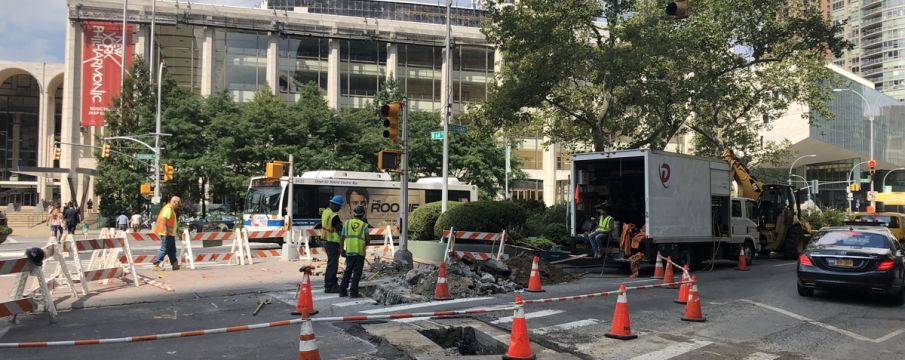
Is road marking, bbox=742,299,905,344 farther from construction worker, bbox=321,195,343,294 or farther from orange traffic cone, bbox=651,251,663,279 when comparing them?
construction worker, bbox=321,195,343,294

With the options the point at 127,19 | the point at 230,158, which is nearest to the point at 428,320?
the point at 230,158

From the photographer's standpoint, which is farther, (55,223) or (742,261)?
(55,223)

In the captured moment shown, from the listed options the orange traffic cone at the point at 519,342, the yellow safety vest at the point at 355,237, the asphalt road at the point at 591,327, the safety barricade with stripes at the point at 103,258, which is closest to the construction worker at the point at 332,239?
the asphalt road at the point at 591,327

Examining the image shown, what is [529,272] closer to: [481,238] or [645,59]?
[481,238]

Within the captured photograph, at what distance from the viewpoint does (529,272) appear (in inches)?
553

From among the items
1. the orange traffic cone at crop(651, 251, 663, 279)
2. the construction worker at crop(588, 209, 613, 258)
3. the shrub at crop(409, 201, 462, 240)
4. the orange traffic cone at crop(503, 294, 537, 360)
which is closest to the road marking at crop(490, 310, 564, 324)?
the orange traffic cone at crop(503, 294, 537, 360)

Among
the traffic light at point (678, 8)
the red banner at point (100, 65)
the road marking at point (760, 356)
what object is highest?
the red banner at point (100, 65)

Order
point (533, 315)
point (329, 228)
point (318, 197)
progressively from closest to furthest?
point (533, 315), point (329, 228), point (318, 197)

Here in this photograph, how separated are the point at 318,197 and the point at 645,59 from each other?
47.1 feet

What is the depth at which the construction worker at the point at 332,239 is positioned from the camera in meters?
11.8

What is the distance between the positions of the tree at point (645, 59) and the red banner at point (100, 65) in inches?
1545

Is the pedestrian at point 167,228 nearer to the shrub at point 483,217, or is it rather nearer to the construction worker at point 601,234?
the shrub at point 483,217

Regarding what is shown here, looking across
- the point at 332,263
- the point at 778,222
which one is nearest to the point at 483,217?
the point at 332,263

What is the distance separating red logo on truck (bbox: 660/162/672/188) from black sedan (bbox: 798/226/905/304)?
3.87m
